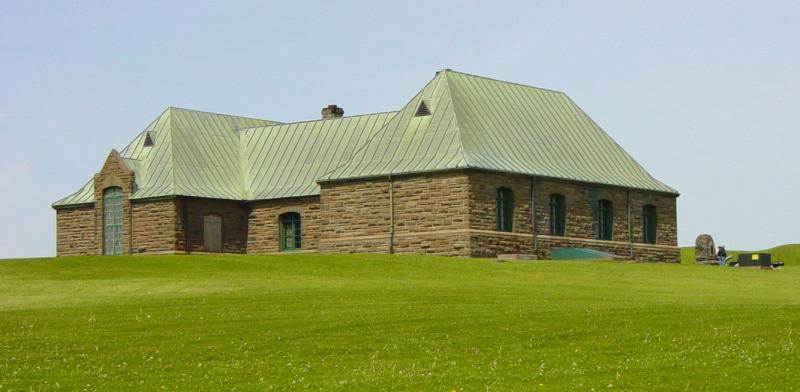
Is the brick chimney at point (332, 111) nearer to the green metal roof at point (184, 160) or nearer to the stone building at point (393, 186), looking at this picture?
the stone building at point (393, 186)

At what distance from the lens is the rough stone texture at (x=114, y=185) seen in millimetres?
66500

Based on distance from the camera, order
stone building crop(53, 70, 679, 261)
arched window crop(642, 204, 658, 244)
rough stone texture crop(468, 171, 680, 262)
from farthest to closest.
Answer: arched window crop(642, 204, 658, 244) < stone building crop(53, 70, 679, 261) < rough stone texture crop(468, 171, 680, 262)

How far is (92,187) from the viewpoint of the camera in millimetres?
70000

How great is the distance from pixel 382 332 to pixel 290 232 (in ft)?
121

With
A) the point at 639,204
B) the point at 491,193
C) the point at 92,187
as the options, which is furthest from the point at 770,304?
the point at 92,187

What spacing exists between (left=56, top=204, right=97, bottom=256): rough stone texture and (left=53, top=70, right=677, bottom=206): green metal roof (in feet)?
1.60

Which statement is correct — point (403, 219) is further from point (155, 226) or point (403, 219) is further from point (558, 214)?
point (155, 226)

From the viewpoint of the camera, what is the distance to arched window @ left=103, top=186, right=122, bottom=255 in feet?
220

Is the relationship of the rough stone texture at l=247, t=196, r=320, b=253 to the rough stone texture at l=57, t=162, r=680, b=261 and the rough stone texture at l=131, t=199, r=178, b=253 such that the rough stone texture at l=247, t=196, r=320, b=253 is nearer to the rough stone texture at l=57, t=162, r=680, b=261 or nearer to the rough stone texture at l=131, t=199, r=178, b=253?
the rough stone texture at l=57, t=162, r=680, b=261

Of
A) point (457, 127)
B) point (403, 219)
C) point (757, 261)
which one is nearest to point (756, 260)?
point (757, 261)

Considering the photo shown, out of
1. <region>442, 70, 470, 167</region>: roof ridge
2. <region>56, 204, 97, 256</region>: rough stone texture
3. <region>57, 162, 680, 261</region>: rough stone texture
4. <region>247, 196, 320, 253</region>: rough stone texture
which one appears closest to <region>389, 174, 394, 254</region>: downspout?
<region>57, 162, 680, 261</region>: rough stone texture

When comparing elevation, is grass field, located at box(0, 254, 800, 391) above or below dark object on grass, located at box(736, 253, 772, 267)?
below

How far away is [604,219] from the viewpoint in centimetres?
6581

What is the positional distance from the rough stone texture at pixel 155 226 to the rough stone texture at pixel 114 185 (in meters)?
0.43
